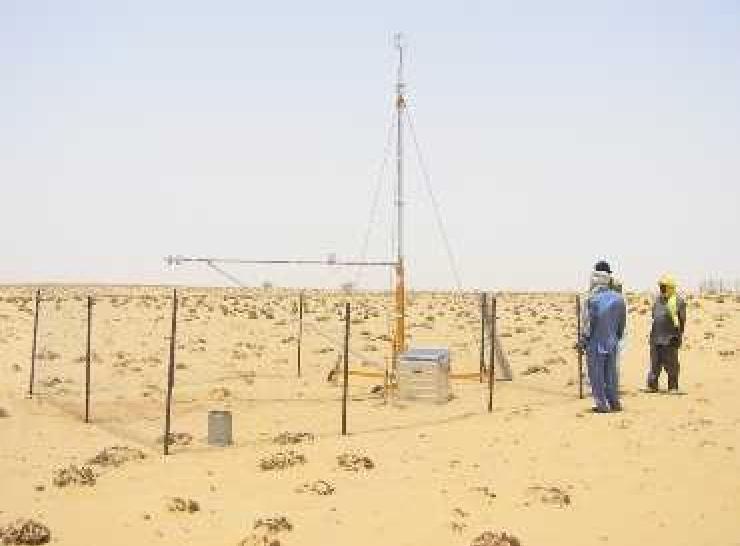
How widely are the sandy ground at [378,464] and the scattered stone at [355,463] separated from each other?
3 centimetres

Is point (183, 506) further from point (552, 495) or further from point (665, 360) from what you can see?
point (665, 360)

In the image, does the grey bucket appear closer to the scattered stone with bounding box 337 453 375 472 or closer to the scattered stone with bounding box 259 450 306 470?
the scattered stone with bounding box 259 450 306 470

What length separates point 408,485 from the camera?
38.4ft

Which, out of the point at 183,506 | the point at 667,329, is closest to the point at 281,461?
the point at 183,506

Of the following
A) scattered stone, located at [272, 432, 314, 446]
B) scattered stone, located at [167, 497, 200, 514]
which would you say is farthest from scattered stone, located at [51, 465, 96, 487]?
scattered stone, located at [272, 432, 314, 446]

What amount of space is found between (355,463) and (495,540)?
3.74m

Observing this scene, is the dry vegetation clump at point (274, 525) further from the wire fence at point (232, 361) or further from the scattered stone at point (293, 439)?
the scattered stone at point (293, 439)

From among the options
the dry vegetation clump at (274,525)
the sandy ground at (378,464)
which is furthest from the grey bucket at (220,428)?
the dry vegetation clump at (274,525)

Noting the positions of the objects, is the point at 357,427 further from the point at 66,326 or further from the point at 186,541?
the point at 66,326

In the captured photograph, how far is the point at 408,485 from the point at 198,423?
7231mm

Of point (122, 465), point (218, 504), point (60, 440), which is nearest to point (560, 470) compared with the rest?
point (218, 504)

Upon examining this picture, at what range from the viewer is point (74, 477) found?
1226 cm

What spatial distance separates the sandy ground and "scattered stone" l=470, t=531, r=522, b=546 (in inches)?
12.2

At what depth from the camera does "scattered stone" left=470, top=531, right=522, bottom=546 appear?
9.07 meters
